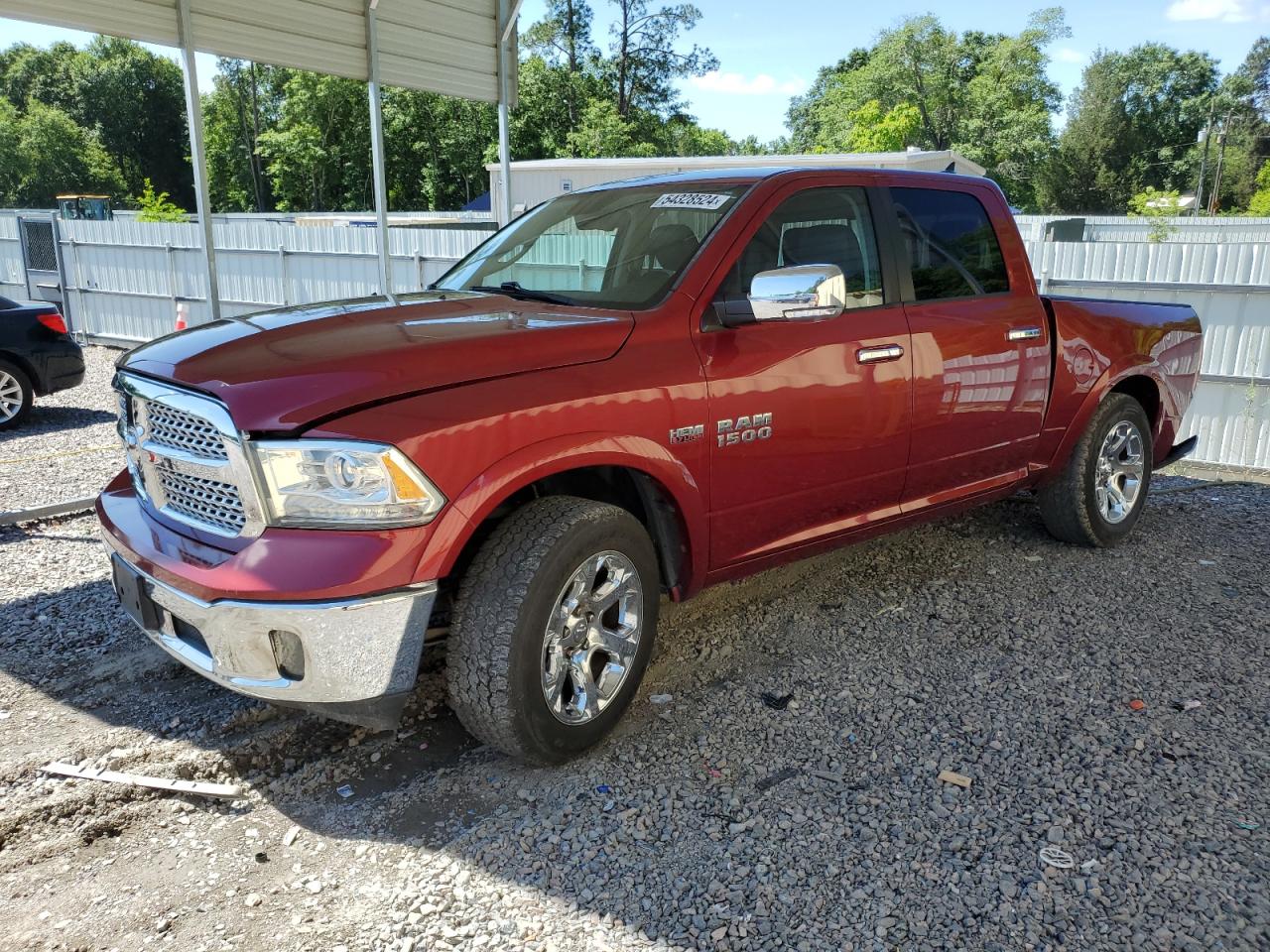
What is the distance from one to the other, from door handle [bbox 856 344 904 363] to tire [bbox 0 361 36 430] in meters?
9.08

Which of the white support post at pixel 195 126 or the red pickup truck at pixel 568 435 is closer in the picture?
the red pickup truck at pixel 568 435

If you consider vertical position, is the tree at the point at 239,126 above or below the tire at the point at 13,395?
above

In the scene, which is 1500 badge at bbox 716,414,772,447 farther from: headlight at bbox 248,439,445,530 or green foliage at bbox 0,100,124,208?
green foliage at bbox 0,100,124,208

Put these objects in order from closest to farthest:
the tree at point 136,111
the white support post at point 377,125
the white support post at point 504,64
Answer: the white support post at point 377,125 < the white support post at point 504,64 < the tree at point 136,111

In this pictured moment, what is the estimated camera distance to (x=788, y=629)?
4.50 metres

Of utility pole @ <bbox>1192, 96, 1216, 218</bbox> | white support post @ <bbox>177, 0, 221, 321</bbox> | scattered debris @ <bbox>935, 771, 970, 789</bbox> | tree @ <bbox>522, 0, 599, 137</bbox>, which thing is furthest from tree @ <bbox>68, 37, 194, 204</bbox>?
scattered debris @ <bbox>935, 771, 970, 789</bbox>

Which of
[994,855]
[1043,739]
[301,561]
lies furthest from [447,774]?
[1043,739]

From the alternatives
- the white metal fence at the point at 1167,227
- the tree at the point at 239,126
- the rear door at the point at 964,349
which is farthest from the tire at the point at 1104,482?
the tree at the point at 239,126

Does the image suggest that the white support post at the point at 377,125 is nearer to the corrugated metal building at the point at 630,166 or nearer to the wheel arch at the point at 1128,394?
the wheel arch at the point at 1128,394

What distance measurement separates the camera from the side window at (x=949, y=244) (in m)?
4.42

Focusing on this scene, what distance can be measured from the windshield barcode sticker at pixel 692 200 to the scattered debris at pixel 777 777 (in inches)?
83.1

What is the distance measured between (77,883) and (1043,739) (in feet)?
10.2

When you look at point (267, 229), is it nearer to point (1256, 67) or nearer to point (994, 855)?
point (994, 855)

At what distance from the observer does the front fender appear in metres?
2.84
